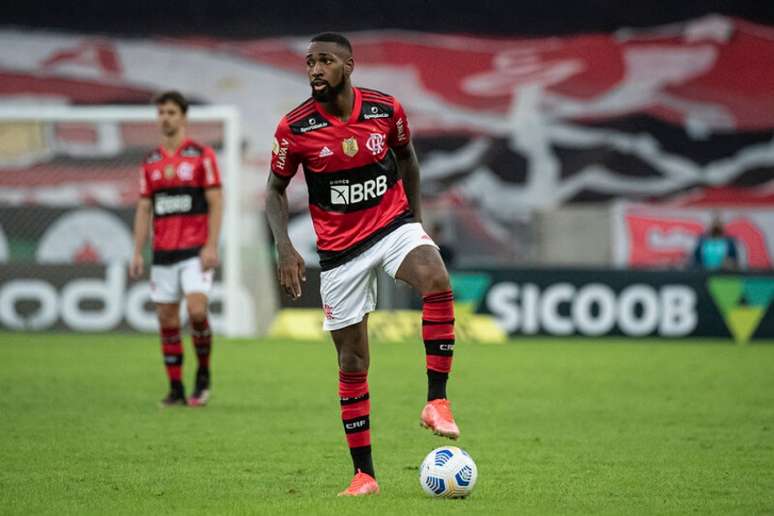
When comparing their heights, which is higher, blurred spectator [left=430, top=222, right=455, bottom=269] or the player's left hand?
the player's left hand

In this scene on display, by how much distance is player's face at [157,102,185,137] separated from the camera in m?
11.4

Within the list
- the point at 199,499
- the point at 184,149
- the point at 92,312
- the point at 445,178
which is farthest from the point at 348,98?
the point at 445,178

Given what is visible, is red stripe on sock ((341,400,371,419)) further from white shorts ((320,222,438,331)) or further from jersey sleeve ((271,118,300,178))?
jersey sleeve ((271,118,300,178))

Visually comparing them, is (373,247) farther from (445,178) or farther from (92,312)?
(445,178)

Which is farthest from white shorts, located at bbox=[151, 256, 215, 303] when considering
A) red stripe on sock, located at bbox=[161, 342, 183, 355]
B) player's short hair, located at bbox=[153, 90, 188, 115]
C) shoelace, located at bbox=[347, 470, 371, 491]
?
shoelace, located at bbox=[347, 470, 371, 491]

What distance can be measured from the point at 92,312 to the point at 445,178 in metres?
9.77

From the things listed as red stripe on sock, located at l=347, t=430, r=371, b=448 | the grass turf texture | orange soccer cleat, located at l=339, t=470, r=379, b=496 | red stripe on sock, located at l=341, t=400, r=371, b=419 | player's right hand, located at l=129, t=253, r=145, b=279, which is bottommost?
the grass turf texture

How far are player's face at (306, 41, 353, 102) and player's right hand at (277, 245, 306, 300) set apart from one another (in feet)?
2.66

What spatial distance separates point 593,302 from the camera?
20812 mm

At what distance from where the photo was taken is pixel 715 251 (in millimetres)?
22766

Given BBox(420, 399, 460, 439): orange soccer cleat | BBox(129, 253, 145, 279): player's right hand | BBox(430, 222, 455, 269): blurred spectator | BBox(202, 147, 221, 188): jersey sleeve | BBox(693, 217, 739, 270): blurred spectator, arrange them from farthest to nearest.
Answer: BBox(430, 222, 455, 269): blurred spectator
BBox(693, 217, 739, 270): blurred spectator
BBox(129, 253, 145, 279): player's right hand
BBox(202, 147, 221, 188): jersey sleeve
BBox(420, 399, 460, 439): orange soccer cleat

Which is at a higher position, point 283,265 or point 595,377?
point 283,265

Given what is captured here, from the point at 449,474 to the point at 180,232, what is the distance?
544 centimetres

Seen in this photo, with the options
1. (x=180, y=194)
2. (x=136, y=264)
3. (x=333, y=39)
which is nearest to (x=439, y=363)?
(x=333, y=39)
